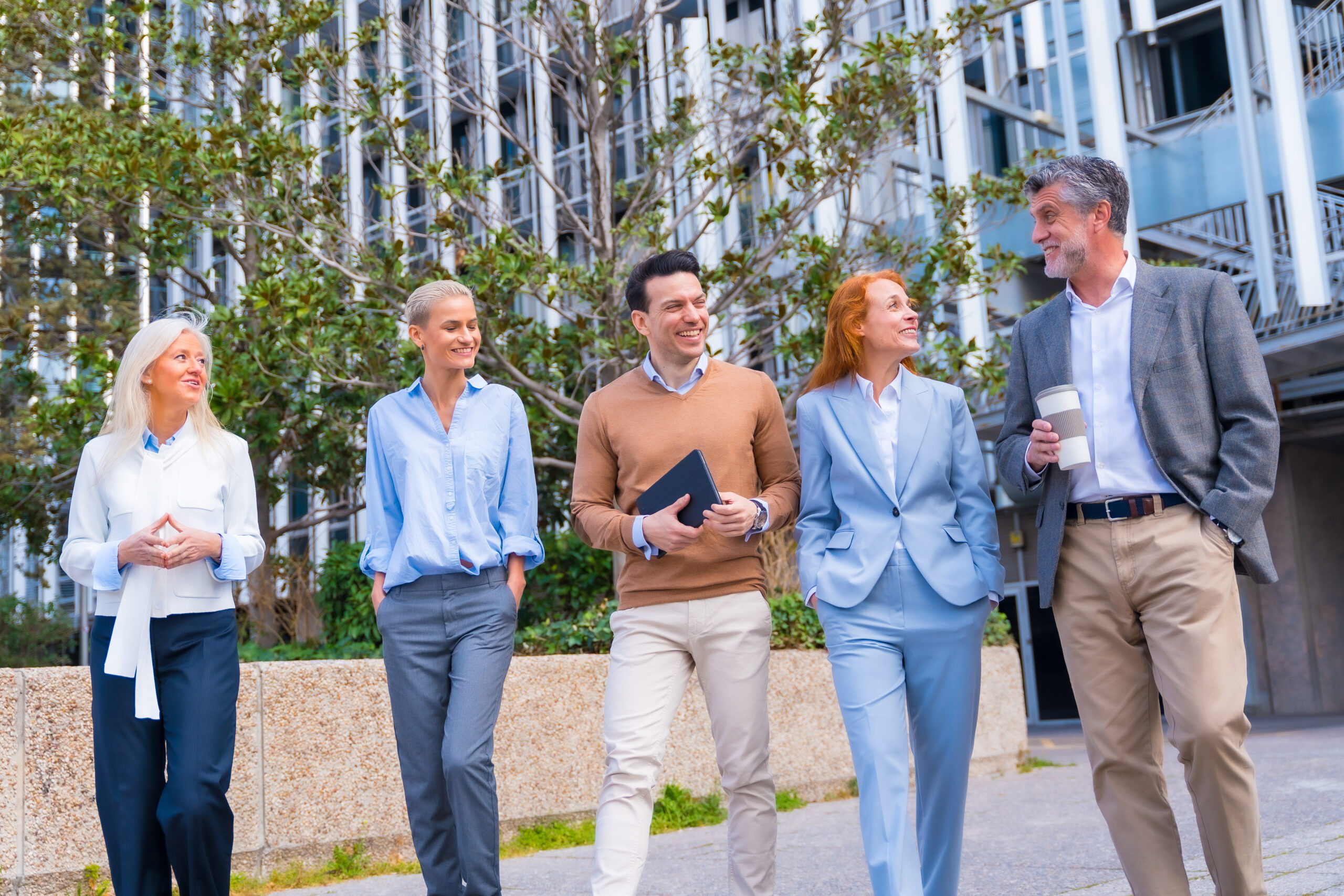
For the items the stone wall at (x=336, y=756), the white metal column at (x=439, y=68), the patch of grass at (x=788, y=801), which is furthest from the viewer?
the white metal column at (x=439, y=68)

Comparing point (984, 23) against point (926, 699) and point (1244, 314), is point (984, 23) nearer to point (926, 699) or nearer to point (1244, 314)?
point (1244, 314)

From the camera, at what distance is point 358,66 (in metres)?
10.4

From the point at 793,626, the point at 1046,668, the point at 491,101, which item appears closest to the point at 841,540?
the point at 793,626

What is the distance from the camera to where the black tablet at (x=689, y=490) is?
379 centimetres

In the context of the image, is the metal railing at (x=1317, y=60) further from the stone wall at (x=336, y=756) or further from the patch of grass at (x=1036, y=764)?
the stone wall at (x=336, y=756)

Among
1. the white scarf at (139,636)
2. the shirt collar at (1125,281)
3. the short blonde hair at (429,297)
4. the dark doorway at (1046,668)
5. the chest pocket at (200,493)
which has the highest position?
the short blonde hair at (429,297)

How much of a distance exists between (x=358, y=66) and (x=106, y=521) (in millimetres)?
7197

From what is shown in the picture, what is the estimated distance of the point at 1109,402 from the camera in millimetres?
3682

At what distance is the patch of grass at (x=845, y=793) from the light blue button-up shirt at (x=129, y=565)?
5341 millimetres

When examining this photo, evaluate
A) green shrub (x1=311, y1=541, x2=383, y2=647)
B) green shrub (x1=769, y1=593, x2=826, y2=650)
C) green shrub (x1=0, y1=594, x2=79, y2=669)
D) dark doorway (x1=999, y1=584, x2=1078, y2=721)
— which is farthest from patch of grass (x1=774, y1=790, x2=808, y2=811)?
dark doorway (x1=999, y1=584, x2=1078, y2=721)

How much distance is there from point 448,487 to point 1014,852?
3.20 meters

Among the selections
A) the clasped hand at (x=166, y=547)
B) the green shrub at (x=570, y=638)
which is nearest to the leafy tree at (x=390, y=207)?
the green shrub at (x=570, y=638)

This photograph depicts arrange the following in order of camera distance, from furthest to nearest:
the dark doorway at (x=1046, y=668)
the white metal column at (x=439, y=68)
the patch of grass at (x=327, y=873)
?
the dark doorway at (x=1046, y=668) → the white metal column at (x=439, y=68) → the patch of grass at (x=327, y=873)

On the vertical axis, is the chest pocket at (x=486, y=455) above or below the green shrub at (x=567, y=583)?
above
